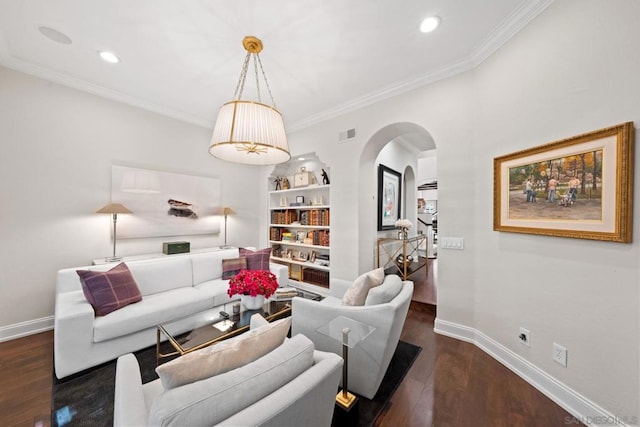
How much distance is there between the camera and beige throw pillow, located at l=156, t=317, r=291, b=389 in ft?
2.66

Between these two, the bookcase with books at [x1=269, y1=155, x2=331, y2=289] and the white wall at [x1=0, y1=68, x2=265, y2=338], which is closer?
the white wall at [x1=0, y1=68, x2=265, y2=338]

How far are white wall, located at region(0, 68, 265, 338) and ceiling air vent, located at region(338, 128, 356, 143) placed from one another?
2706mm

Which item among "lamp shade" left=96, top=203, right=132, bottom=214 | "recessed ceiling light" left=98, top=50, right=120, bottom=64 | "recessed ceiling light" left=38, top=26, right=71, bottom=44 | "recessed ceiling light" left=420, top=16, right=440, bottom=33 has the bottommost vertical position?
"lamp shade" left=96, top=203, right=132, bottom=214

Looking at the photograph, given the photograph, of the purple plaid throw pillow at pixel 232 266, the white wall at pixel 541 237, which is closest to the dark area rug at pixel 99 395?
the white wall at pixel 541 237

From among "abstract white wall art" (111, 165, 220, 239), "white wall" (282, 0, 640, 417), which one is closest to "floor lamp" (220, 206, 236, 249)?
"abstract white wall art" (111, 165, 220, 239)

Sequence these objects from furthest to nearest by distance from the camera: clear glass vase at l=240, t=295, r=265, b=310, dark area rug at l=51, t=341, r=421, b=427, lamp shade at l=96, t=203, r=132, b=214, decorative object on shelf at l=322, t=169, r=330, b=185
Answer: decorative object on shelf at l=322, t=169, r=330, b=185 → lamp shade at l=96, t=203, r=132, b=214 → clear glass vase at l=240, t=295, r=265, b=310 → dark area rug at l=51, t=341, r=421, b=427

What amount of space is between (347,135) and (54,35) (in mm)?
3149

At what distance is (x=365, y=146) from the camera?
3.23m

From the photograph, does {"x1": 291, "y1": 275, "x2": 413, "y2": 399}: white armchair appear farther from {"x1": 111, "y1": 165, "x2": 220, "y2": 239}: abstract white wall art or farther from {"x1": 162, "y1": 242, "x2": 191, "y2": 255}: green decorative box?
{"x1": 111, "y1": 165, "x2": 220, "y2": 239}: abstract white wall art

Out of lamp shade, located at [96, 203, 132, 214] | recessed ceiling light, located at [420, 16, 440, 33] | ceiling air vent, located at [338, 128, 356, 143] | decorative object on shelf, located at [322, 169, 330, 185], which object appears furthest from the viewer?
decorative object on shelf, located at [322, 169, 330, 185]

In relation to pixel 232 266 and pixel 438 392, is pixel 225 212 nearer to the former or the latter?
pixel 232 266

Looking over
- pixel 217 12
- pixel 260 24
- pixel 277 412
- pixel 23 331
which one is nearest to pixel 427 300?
pixel 277 412

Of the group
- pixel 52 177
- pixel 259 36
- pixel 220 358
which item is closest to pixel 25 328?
pixel 52 177

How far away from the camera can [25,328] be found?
2.50 meters
